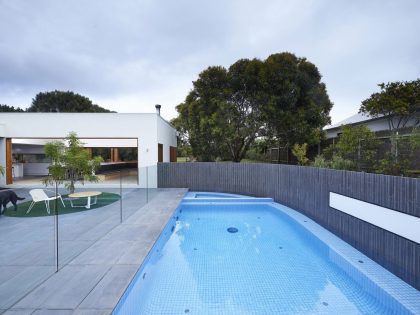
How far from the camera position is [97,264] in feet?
11.5

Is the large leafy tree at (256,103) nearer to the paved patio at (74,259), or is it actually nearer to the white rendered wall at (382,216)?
the paved patio at (74,259)

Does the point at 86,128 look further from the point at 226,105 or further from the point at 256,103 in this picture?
the point at 256,103

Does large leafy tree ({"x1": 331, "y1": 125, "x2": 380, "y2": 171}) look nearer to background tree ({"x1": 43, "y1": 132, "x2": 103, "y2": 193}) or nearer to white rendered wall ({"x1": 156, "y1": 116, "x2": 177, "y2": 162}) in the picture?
white rendered wall ({"x1": 156, "y1": 116, "x2": 177, "y2": 162})

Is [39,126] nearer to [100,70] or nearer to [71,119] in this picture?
[71,119]

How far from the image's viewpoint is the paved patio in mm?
2602

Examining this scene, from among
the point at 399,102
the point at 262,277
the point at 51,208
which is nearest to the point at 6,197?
the point at 51,208

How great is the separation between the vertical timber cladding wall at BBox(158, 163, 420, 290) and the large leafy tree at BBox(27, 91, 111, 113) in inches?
1137

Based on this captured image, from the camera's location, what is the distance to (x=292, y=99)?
37.8 ft

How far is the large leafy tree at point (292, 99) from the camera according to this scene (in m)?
11.3

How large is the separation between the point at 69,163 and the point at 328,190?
877cm

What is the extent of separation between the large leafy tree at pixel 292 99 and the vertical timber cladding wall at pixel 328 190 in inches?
149

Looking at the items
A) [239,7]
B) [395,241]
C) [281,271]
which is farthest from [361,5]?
[281,271]

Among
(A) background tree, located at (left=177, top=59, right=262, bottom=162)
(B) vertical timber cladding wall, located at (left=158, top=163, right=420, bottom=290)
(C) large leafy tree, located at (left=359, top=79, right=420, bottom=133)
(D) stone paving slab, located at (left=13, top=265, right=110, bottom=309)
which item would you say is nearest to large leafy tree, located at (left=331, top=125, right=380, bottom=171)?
(B) vertical timber cladding wall, located at (left=158, top=163, right=420, bottom=290)

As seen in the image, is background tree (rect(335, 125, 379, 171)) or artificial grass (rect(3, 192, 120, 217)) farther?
background tree (rect(335, 125, 379, 171))
